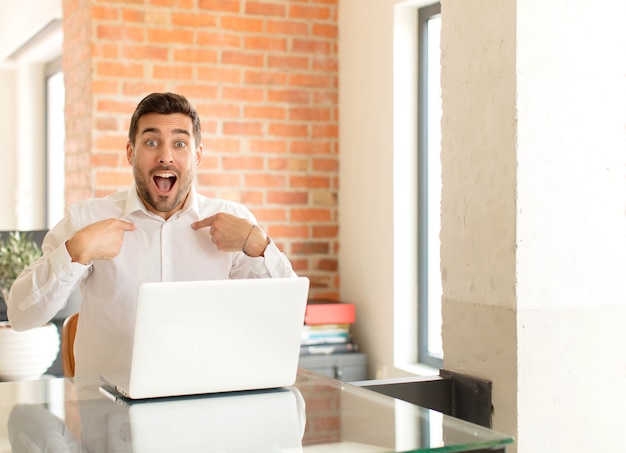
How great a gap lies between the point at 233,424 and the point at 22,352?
2.50 m

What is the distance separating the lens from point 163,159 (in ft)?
8.95

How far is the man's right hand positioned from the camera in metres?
2.38

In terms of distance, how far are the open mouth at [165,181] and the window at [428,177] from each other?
1733 mm

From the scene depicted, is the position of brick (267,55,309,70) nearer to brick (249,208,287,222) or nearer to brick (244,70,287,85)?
brick (244,70,287,85)

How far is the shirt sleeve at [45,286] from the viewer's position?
95.8 inches

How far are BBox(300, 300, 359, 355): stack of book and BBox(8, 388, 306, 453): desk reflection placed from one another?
7.69 ft

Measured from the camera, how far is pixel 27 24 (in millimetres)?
7121

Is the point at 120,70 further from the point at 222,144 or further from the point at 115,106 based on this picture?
the point at 222,144

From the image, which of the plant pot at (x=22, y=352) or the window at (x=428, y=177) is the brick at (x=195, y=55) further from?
the plant pot at (x=22, y=352)

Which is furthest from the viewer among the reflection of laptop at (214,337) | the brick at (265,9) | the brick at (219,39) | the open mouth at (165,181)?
the brick at (265,9)
